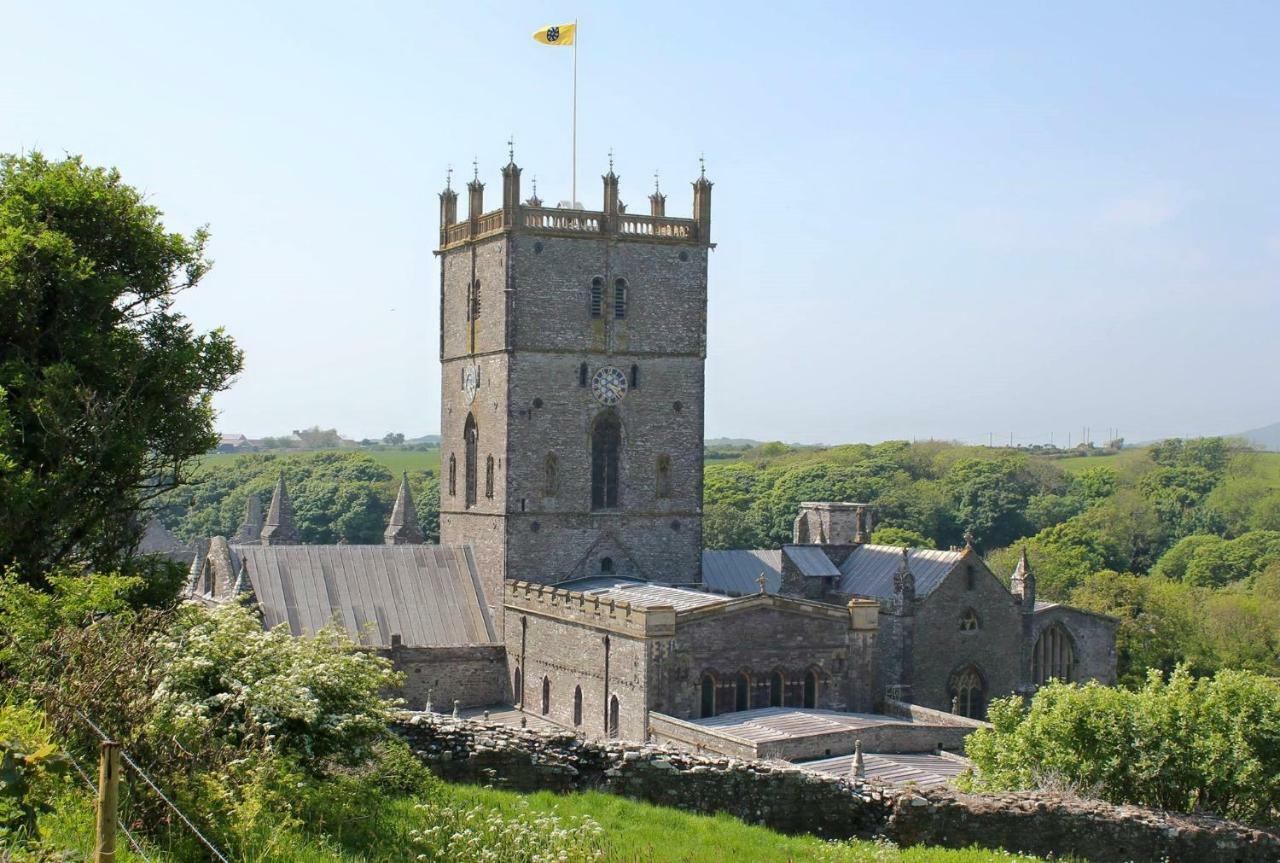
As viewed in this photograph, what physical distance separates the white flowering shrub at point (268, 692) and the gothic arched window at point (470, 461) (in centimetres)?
2834

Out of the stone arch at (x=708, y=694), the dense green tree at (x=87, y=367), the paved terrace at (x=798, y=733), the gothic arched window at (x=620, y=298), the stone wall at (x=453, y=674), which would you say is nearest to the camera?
the dense green tree at (x=87, y=367)

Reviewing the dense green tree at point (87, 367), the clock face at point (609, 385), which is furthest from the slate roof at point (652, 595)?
the dense green tree at point (87, 367)

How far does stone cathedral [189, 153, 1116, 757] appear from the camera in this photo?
42.7 m

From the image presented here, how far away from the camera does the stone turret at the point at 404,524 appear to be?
61.5 metres

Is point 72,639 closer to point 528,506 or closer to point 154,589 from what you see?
point 154,589

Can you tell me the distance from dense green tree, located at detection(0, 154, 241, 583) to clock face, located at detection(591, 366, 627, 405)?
783 inches

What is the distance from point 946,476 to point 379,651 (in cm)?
8139

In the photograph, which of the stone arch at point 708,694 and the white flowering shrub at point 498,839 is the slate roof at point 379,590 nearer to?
the stone arch at point 708,694

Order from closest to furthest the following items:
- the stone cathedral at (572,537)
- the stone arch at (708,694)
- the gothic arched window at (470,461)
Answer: the stone arch at (708,694)
the stone cathedral at (572,537)
the gothic arched window at (470,461)

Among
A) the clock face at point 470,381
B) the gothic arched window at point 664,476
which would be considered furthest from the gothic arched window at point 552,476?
the clock face at point 470,381

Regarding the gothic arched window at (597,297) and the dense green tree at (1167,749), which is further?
the gothic arched window at (597,297)

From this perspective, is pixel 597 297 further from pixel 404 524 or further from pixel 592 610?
pixel 404 524

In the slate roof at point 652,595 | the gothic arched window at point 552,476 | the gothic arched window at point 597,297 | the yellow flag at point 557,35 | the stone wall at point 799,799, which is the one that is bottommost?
the stone wall at point 799,799

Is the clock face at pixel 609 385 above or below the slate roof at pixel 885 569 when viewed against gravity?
above
